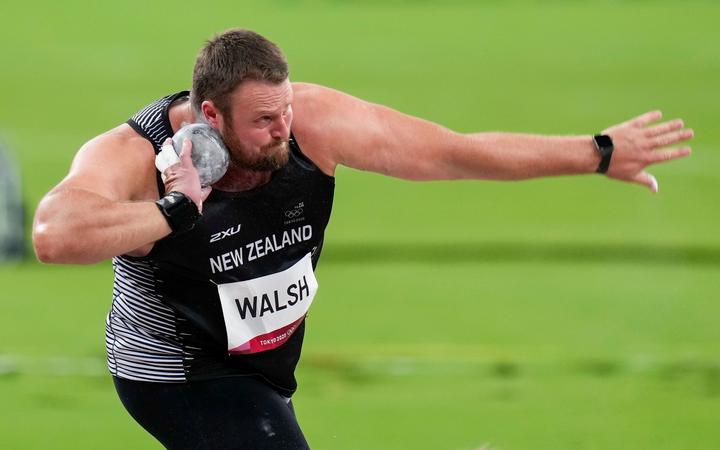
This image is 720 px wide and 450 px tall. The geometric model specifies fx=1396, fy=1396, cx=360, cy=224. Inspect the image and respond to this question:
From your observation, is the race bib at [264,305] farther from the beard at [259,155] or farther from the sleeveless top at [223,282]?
the beard at [259,155]

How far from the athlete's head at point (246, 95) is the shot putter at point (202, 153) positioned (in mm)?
97

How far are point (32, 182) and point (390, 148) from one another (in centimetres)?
805

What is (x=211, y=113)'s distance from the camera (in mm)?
4773

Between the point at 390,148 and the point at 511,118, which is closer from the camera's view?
the point at 390,148

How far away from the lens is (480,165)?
519 centimetres

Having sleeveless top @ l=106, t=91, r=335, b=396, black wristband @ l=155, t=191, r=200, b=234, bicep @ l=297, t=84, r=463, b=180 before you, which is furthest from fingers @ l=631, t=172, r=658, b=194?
black wristband @ l=155, t=191, r=200, b=234

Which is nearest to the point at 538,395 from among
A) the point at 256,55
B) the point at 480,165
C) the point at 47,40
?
the point at 480,165

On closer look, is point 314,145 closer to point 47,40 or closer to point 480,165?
point 480,165

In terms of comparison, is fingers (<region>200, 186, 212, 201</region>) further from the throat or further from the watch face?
the watch face

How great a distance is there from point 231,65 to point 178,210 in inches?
21.7

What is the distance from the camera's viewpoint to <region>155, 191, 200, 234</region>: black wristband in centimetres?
448

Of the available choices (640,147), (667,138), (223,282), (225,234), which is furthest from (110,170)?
(667,138)

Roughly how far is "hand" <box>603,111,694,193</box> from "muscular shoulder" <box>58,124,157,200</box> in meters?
1.72

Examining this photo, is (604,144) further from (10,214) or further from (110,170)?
(10,214)
